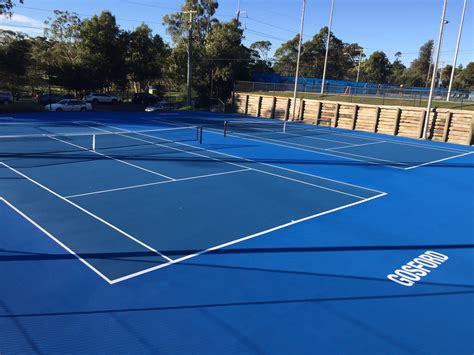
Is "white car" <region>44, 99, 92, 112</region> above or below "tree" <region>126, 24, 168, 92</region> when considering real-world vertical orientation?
below

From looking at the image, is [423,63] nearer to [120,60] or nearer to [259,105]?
[259,105]

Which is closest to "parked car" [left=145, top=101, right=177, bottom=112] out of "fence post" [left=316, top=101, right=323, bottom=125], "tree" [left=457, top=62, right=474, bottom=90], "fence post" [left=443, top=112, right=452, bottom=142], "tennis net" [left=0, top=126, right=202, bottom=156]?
"tennis net" [left=0, top=126, right=202, bottom=156]

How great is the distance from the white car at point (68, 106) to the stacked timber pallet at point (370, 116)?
20.7 m

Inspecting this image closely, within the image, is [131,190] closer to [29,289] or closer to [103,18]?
[29,289]

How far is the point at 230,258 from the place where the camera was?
9.34 m

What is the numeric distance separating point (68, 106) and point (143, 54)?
1887 cm

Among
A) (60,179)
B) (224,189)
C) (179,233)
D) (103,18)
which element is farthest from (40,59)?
(179,233)

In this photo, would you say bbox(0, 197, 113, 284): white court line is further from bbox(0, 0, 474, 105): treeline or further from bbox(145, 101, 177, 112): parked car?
bbox(0, 0, 474, 105): treeline

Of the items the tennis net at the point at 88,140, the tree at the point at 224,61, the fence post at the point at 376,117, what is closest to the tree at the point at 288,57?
the tree at the point at 224,61

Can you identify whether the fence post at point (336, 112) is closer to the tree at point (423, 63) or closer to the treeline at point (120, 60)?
the treeline at point (120, 60)

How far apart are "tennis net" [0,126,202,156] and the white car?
16604 millimetres

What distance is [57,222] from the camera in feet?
36.4

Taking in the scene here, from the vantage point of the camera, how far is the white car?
1678 inches

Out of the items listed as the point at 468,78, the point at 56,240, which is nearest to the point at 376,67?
the point at 468,78
